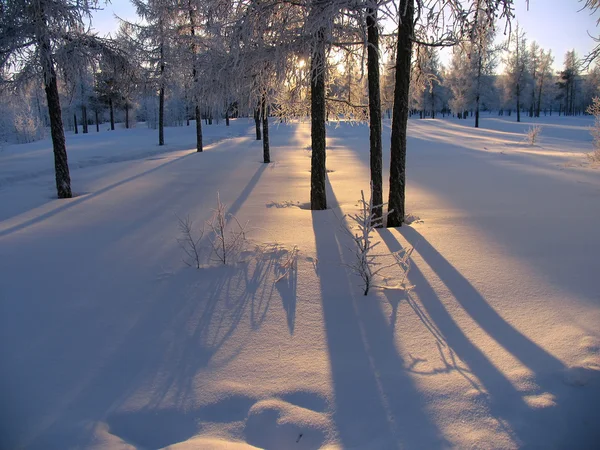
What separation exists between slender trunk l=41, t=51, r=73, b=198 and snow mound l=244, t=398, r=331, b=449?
8.84 meters

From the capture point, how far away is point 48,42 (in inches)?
327

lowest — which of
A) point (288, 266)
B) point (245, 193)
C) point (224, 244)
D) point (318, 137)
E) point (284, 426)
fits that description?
point (284, 426)

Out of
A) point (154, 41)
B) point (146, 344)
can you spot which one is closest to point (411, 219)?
point (146, 344)

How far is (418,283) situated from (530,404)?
1.90m

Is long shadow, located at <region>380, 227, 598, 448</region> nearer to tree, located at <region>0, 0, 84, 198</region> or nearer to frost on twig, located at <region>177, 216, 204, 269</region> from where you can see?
frost on twig, located at <region>177, 216, 204, 269</region>

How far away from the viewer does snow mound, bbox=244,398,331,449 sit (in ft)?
7.30

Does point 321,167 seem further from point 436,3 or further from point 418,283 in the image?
point 418,283

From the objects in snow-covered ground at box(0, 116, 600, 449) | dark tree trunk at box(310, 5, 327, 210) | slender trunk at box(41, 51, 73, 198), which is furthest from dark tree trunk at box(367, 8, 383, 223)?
slender trunk at box(41, 51, 73, 198)

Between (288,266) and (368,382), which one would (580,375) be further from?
(288,266)

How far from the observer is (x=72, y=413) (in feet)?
8.11

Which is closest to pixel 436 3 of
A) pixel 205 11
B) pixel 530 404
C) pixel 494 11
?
pixel 494 11

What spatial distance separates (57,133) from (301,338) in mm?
8801

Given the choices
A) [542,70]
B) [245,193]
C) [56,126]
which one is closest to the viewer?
[56,126]

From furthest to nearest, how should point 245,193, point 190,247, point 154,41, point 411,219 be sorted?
point 154,41 < point 245,193 < point 411,219 < point 190,247
